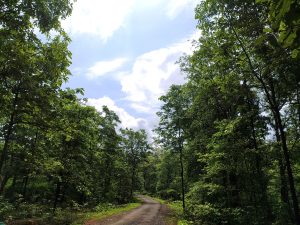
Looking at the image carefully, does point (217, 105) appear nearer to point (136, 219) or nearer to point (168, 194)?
point (136, 219)

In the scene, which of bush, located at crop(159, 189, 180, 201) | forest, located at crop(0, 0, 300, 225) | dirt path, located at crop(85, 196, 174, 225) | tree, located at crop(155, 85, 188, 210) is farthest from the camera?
bush, located at crop(159, 189, 180, 201)

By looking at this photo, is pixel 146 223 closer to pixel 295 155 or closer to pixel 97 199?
pixel 295 155

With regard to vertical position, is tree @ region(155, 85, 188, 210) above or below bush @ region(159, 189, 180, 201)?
above

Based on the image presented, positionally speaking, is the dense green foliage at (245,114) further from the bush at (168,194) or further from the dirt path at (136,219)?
the bush at (168,194)

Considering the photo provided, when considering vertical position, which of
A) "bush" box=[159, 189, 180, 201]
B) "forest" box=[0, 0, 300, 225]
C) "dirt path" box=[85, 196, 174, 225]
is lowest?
"dirt path" box=[85, 196, 174, 225]

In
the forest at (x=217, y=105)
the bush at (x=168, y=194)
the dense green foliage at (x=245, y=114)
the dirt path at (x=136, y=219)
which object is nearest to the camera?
the forest at (x=217, y=105)

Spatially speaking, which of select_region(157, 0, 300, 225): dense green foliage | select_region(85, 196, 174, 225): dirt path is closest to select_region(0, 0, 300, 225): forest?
select_region(157, 0, 300, 225): dense green foliage

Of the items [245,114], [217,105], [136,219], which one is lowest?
[136,219]

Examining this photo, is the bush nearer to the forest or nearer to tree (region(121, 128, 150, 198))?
tree (region(121, 128, 150, 198))

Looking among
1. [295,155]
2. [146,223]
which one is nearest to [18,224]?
[146,223]

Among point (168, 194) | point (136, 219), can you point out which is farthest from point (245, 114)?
point (168, 194)

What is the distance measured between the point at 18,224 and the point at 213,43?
1275 centimetres

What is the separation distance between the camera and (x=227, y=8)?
34.8 feet

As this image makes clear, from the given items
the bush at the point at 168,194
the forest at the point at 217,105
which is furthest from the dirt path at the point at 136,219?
the bush at the point at 168,194
